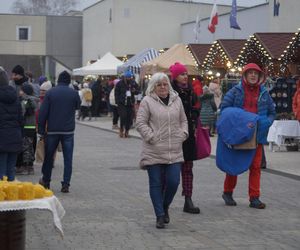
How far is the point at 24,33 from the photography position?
185ft

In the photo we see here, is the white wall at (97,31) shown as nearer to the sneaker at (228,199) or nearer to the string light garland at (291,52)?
the string light garland at (291,52)

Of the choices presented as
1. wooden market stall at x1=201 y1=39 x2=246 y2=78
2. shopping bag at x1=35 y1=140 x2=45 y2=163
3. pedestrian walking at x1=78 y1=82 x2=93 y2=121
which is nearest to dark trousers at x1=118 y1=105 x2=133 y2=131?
wooden market stall at x1=201 y1=39 x2=246 y2=78

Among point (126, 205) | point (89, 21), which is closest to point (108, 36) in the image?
point (89, 21)

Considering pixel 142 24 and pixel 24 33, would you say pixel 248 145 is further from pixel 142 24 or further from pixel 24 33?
pixel 24 33

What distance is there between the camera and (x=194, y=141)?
948 cm

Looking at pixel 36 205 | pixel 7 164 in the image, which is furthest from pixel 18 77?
pixel 36 205

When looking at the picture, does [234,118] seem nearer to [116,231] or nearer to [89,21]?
[116,231]

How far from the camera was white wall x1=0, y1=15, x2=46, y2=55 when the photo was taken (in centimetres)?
5594

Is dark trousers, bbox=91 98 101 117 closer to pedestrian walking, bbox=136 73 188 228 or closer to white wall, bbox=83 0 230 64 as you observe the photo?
white wall, bbox=83 0 230 64

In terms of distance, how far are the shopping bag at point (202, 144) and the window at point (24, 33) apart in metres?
47.6

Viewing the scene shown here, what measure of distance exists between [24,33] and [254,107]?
156ft

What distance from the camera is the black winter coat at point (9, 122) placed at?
31.0 feet

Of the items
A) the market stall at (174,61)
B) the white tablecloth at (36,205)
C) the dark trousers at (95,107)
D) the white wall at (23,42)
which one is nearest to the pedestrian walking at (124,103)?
the market stall at (174,61)

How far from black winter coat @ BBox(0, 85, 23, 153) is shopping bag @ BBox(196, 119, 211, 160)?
2162mm
